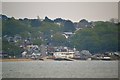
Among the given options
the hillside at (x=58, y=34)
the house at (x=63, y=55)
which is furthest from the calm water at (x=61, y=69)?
the hillside at (x=58, y=34)

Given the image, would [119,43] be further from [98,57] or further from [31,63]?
[31,63]

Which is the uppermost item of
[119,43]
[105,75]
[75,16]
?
[75,16]

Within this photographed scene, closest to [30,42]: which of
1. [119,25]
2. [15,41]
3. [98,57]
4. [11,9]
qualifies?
[15,41]

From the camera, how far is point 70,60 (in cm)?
777

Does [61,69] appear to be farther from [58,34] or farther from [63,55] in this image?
[58,34]

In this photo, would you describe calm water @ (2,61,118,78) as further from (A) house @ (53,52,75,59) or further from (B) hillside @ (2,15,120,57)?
(B) hillside @ (2,15,120,57)

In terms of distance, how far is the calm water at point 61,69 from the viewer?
776 centimetres

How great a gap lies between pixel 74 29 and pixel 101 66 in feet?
3.42

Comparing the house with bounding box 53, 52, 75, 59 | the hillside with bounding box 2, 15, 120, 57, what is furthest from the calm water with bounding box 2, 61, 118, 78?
the hillside with bounding box 2, 15, 120, 57

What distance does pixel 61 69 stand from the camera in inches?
306

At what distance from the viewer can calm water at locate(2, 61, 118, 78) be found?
776cm

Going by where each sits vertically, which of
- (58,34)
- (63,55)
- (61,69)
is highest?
(58,34)

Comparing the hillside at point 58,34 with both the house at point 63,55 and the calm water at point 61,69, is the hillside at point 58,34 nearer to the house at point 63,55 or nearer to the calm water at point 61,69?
the house at point 63,55

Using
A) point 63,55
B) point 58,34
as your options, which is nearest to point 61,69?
point 63,55
